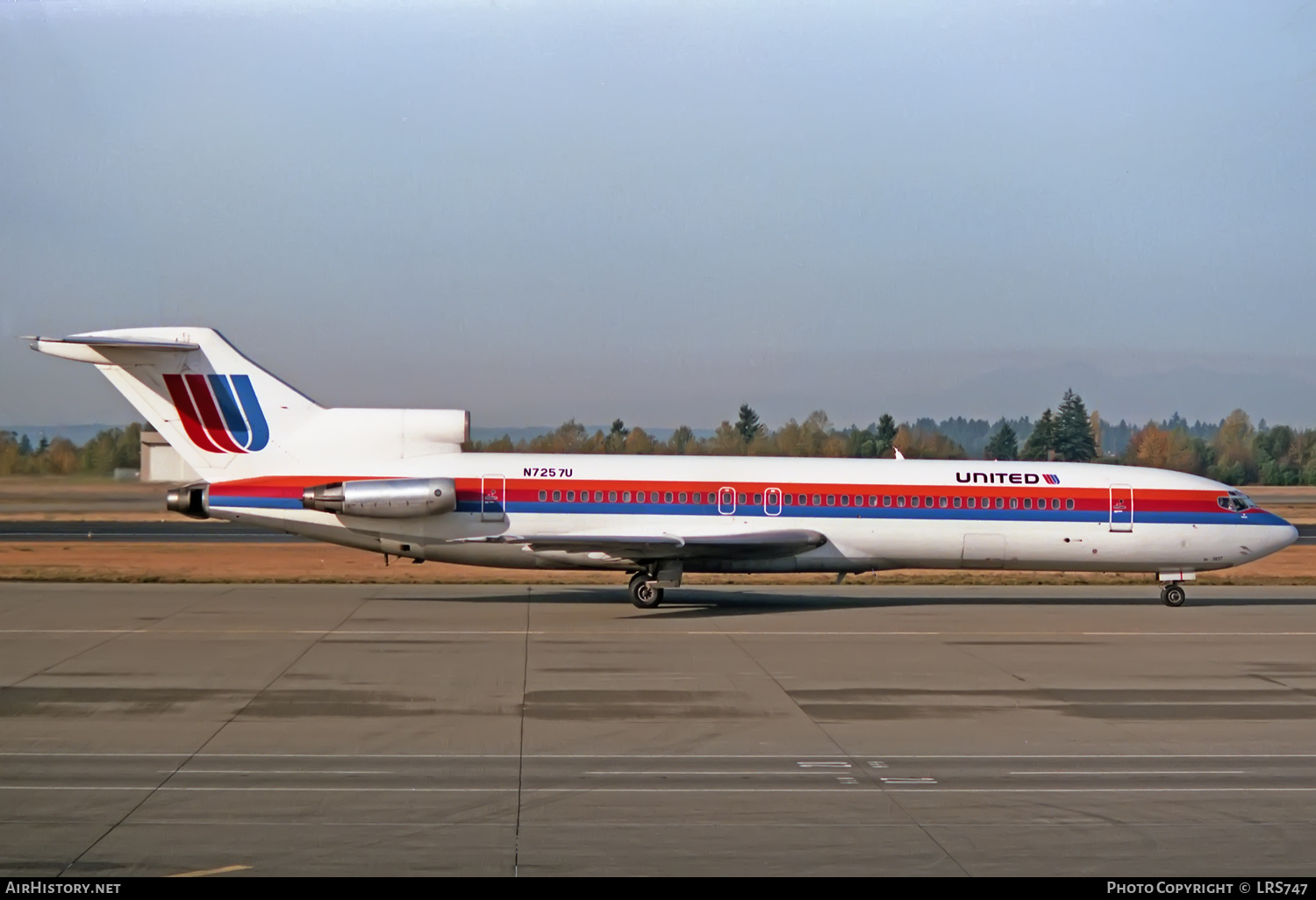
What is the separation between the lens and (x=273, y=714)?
43.8ft

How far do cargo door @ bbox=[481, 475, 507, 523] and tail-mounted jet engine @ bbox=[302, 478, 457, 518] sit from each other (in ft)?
1.92

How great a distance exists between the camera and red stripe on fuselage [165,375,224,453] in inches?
938

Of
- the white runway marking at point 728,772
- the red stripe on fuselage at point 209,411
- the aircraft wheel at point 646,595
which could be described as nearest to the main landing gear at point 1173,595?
the aircraft wheel at point 646,595

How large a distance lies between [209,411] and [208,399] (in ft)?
0.78


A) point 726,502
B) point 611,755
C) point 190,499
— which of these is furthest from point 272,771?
point 726,502

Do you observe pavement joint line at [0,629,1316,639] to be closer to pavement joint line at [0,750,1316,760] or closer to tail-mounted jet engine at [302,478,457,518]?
tail-mounted jet engine at [302,478,457,518]

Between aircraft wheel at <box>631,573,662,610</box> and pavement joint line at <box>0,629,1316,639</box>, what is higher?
aircraft wheel at <box>631,573,662,610</box>

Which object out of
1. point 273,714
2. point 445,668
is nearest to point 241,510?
point 445,668

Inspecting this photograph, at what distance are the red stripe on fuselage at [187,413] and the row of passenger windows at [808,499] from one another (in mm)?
6568

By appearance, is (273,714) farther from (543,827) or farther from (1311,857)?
(1311,857)

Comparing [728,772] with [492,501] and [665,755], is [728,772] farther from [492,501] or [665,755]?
[492,501]

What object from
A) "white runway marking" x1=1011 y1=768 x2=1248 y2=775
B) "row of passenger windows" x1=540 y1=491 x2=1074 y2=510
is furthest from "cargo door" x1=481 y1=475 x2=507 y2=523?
"white runway marking" x1=1011 y1=768 x2=1248 y2=775
